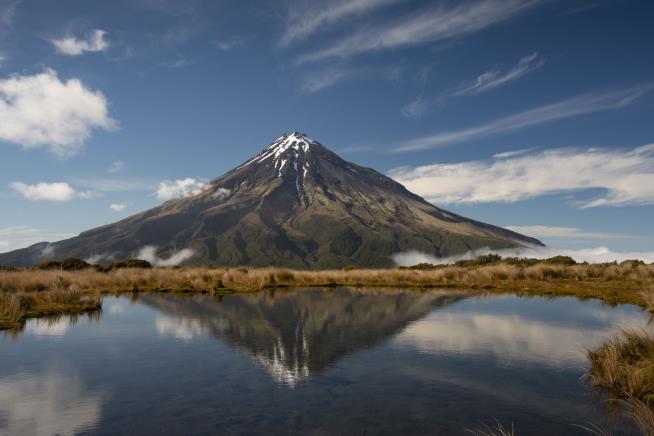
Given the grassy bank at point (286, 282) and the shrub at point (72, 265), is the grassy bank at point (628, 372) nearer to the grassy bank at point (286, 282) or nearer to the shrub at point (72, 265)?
the grassy bank at point (286, 282)

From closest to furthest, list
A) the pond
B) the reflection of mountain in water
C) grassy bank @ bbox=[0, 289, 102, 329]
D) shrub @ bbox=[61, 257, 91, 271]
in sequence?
the pond < the reflection of mountain in water < grassy bank @ bbox=[0, 289, 102, 329] < shrub @ bbox=[61, 257, 91, 271]

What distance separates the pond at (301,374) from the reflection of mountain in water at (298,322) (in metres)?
0.09

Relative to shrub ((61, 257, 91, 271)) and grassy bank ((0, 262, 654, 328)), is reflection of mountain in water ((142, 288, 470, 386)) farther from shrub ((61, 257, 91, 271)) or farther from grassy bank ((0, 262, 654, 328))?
shrub ((61, 257, 91, 271))

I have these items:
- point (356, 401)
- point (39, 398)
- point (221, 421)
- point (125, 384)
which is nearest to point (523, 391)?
point (356, 401)

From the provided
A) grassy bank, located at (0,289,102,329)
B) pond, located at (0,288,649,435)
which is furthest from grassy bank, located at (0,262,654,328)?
pond, located at (0,288,649,435)

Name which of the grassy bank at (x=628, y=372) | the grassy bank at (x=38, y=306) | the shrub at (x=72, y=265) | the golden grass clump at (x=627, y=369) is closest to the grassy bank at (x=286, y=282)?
the grassy bank at (x=38, y=306)

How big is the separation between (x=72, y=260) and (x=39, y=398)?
54.1 meters

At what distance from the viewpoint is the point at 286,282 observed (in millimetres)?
41750

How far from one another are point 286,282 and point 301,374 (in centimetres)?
3083

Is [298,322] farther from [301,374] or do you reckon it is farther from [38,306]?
[38,306]

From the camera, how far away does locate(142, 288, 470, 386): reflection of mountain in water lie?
12.9 m

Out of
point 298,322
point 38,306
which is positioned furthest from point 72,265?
point 298,322

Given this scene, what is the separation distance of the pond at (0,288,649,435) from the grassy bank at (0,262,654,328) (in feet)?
16.5

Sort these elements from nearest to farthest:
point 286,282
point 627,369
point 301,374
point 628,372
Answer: point 628,372 < point 627,369 < point 301,374 < point 286,282
